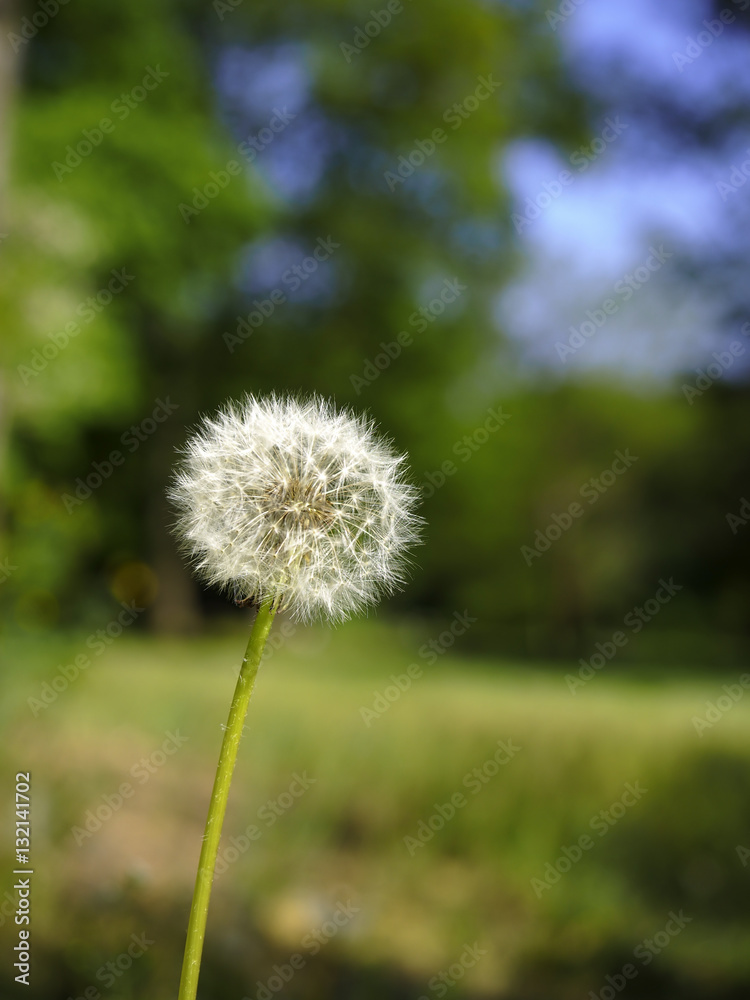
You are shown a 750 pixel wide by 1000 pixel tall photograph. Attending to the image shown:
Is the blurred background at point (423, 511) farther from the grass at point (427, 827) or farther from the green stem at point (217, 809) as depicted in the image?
the green stem at point (217, 809)

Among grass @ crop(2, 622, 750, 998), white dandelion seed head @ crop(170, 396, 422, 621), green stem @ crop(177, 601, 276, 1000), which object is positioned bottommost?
green stem @ crop(177, 601, 276, 1000)

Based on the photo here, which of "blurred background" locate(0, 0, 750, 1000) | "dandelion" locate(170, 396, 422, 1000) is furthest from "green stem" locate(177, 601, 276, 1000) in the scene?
"blurred background" locate(0, 0, 750, 1000)

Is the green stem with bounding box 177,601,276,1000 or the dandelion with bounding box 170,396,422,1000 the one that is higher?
the dandelion with bounding box 170,396,422,1000

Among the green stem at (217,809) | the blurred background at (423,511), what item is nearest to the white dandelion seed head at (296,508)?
the green stem at (217,809)

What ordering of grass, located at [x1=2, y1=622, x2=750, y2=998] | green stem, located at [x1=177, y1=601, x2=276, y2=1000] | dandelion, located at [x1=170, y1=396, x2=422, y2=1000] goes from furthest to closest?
grass, located at [x1=2, y1=622, x2=750, y2=998]
dandelion, located at [x1=170, y1=396, x2=422, y2=1000]
green stem, located at [x1=177, y1=601, x2=276, y2=1000]

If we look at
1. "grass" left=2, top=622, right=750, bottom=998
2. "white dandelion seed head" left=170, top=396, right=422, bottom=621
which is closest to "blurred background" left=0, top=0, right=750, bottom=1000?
"grass" left=2, top=622, right=750, bottom=998

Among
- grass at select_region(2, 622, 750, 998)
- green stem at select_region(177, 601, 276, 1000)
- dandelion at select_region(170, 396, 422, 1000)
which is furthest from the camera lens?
grass at select_region(2, 622, 750, 998)

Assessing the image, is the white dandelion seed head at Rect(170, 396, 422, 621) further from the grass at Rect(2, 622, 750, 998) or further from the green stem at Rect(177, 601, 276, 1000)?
the grass at Rect(2, 622, 750, 998)

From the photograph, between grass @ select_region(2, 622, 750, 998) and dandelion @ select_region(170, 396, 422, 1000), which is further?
grass @ select_region(2, 622, 750, 998)
